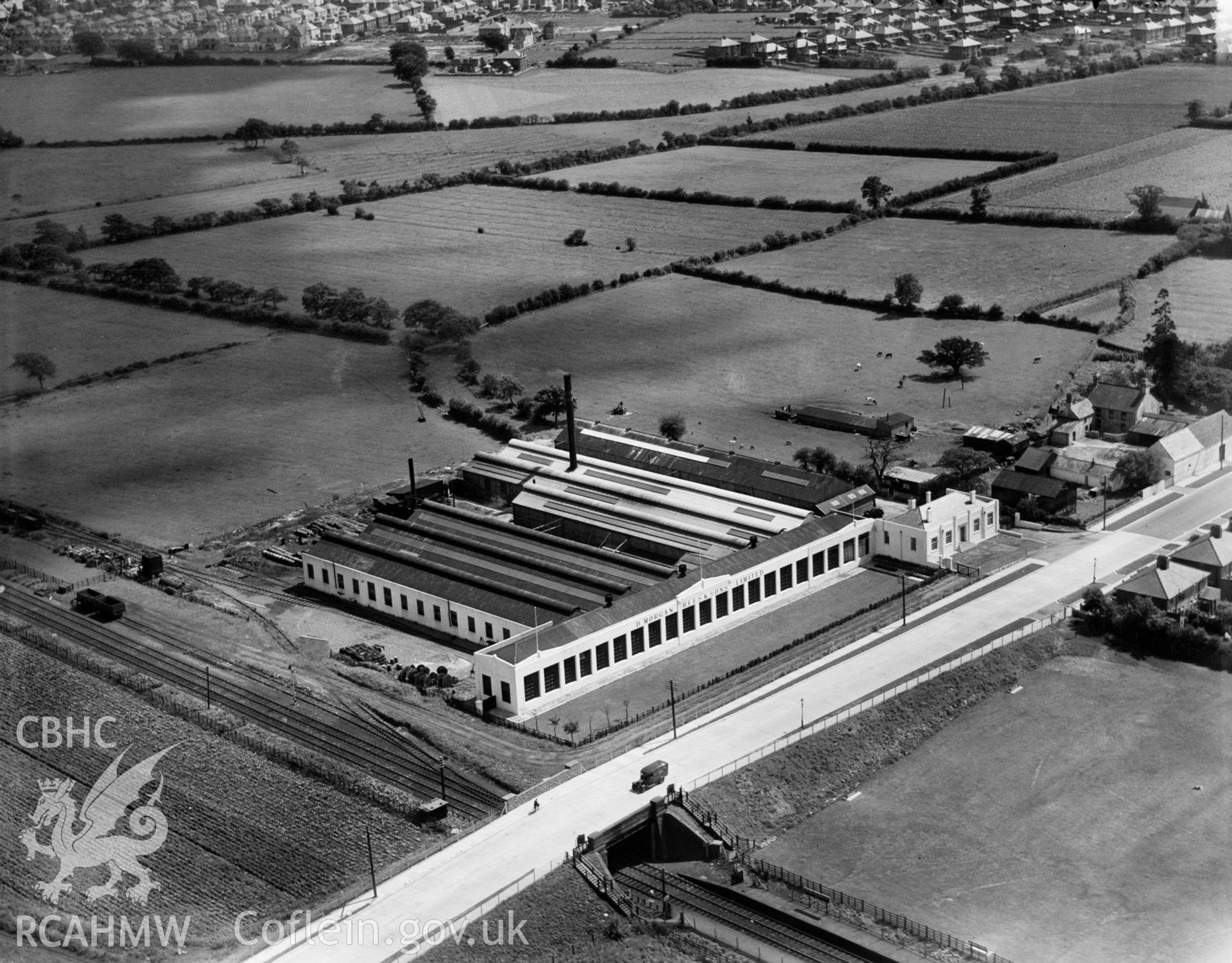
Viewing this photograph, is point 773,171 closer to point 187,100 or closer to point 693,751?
point 187,100

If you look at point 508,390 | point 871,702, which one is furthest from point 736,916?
point 508,390

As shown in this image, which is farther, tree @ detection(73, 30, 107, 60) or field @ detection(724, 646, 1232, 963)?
tree @ detection(73, 30, 107, 60)

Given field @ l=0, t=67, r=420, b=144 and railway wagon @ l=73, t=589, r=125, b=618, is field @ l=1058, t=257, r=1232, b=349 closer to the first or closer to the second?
railway wagon @ l=73, t=589, r=125, b=618

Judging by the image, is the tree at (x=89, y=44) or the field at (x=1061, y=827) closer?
the field at (x=1061, y=827)

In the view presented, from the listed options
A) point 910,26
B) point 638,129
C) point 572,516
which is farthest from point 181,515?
point 910,26

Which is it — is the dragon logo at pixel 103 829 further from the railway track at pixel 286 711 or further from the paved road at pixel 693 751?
the paved road at pixel 693 751

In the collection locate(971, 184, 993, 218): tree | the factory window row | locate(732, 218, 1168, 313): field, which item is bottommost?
the factory window row

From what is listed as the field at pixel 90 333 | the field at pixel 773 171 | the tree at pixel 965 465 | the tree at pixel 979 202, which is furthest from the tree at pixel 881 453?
the field at pixel 773 171

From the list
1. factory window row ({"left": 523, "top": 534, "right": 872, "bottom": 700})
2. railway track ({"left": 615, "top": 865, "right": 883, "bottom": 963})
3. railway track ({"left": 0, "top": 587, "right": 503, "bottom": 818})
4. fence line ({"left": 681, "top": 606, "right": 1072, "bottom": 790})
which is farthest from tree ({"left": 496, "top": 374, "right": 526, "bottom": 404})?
railway track ({"left": 615, "top": 865, "right": 883, "bottom": 963})
